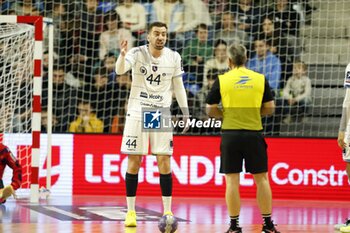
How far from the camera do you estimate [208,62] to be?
14602 millimetres

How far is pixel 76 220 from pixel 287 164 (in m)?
4.65

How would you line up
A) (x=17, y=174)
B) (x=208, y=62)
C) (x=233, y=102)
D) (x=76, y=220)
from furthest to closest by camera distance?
1. (x=208, y=62)
2. (x=17, y=174)
3. (x=76, y=220)
4. (x=233, y=102)

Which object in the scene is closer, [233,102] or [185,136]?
[233,102]

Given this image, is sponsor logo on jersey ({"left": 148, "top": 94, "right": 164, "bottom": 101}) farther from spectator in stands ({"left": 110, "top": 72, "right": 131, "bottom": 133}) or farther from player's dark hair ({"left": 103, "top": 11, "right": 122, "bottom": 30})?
player's dark hair ({"left": 103, "top": 11, "right": 122, "bottom": 30})

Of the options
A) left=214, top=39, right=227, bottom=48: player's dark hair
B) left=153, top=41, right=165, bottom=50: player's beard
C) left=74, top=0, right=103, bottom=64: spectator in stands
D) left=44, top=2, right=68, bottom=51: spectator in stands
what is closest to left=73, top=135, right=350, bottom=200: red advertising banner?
left=214, top=39, right=227, bottom=48: player's dark hair

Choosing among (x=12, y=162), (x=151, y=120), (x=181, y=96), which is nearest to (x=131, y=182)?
(x=151, y=120)

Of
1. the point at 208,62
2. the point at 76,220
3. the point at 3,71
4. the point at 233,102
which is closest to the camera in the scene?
the point at 233,102

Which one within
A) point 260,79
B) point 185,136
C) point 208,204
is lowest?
point 208,204

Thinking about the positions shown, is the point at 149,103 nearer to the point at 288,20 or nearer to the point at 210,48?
the point at 210,48

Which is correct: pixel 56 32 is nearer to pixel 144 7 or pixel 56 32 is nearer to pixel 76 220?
pixel 144 7

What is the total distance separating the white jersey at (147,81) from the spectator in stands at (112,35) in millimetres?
5338

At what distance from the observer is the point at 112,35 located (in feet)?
49.1

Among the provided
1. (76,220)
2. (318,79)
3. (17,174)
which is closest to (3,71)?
(17,174)

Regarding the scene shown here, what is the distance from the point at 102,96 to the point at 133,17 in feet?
4.89
